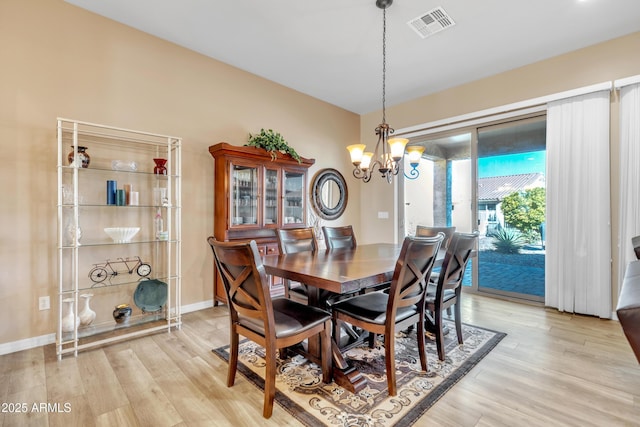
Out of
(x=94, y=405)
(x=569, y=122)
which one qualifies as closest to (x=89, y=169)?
(x=94, y=405)

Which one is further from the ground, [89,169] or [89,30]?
[89,30]

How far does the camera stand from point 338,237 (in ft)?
10.9

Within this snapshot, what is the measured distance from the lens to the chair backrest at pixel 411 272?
1790 mm

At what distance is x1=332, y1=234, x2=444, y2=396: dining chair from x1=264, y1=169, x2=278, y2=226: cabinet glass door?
1873mm

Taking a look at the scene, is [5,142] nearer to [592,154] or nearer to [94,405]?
[94,405]

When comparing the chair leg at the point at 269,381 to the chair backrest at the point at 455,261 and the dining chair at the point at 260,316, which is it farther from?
the chair backrest at the point at 455,261

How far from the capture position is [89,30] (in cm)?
273

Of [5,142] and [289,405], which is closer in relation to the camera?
[289,405]

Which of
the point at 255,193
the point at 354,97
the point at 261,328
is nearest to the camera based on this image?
the point at 261,328

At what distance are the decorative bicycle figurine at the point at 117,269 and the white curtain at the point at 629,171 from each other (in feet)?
15.6

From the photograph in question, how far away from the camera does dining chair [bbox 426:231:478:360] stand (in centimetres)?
225

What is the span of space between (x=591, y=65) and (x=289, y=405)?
4.30m

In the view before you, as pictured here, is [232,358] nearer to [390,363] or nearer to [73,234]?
[390,363]

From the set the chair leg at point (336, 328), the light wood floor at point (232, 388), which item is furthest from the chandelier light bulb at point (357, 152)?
the light wood floor at point (232, 388)
